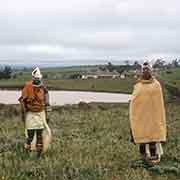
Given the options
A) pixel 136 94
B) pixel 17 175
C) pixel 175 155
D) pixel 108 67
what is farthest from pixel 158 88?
pixel 108 67

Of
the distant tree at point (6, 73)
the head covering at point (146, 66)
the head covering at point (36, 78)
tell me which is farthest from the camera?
the distant tree at point (6, 73)

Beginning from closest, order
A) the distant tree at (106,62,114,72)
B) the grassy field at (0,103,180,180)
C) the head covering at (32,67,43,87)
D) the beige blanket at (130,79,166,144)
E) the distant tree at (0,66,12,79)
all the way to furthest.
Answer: the grassy field at (0,103,180,180) → the beige blanket at (130,79,166,144) → the head covering at (32,67,43,87) → the distant tree at (0,66,12,79) → the distant tree at (106,62,114,72)

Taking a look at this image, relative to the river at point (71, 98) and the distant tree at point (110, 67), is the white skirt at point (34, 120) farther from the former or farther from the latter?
the distant tree at point (110, 67)

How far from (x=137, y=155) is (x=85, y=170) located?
251 centimetres

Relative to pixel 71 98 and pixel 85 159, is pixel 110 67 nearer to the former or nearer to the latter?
pixel 71 98

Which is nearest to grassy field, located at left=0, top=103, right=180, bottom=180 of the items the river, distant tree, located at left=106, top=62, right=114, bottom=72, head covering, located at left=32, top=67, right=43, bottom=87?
head covering, located at left=32, top=67, right=43, bottom=87

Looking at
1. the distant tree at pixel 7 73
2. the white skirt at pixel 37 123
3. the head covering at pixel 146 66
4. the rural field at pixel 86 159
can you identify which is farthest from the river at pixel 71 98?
the distant tree at pixel 7 73

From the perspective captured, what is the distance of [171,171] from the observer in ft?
34.1

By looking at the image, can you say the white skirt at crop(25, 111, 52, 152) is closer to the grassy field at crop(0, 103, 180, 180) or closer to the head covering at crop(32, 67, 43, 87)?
the grassy field at crop(0, 103, 180, 180)

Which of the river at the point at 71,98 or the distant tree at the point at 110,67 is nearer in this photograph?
the river at the point at 71,98

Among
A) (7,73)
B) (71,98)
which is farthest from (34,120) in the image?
(7,73)

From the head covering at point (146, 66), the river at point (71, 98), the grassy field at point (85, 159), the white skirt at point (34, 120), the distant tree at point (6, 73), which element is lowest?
the grassy field at point (85, 159)

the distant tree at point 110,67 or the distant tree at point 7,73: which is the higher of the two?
the distant tree at point 110,67

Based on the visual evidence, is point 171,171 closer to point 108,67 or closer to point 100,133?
point 100,133
